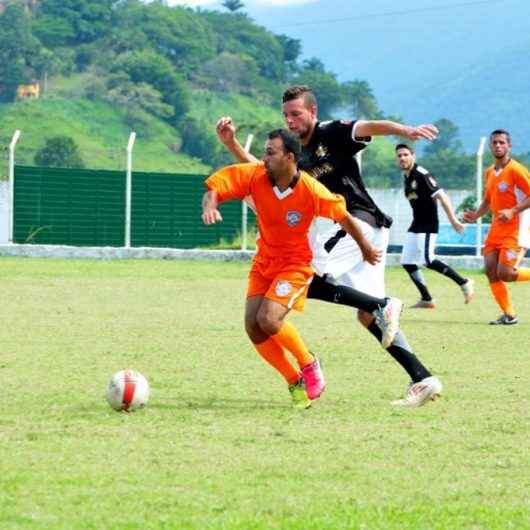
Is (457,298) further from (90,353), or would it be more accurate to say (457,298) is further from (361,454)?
(361,454)

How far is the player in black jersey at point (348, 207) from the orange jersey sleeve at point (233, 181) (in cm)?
56

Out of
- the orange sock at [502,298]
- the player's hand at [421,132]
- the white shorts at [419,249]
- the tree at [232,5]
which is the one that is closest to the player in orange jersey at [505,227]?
the orange sock at [502,298]

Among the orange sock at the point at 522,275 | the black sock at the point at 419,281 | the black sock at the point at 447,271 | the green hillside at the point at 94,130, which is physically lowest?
the green hillside at the point at 94,130

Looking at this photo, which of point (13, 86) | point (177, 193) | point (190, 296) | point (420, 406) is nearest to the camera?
point (420, 406)

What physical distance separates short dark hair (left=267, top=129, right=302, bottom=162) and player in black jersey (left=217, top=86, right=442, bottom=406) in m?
0.54

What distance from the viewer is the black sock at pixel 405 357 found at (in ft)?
29.5

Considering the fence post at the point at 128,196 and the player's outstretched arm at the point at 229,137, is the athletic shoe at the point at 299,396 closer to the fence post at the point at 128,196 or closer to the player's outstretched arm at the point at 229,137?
the player's outstretched arm at the point at 229,137

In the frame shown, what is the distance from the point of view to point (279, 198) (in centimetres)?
855

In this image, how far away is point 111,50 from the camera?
142m

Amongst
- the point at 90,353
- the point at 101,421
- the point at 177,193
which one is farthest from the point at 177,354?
the point at 177,193

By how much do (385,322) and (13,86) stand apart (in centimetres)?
11973

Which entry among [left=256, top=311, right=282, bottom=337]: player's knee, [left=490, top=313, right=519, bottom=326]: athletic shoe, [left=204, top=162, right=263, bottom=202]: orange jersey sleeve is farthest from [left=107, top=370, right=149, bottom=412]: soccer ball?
[left=490, top=313, right=519, bottom=326]: athletic shoe

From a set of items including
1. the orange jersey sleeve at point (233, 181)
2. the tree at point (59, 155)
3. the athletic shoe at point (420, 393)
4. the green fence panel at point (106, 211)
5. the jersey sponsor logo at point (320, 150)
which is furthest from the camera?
the tree at point (59, 155)

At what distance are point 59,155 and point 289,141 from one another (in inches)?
3198
